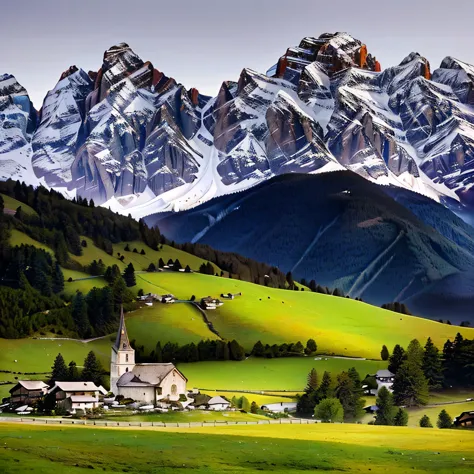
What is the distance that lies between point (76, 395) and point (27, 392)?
1015cm

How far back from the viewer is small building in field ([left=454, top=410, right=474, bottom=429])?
14539 centimetres

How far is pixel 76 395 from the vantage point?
149000 mm

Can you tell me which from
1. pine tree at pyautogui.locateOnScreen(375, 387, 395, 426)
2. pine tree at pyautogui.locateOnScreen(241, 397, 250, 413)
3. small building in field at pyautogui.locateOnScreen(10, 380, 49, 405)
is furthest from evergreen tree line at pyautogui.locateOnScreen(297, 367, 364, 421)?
small building in field at pyautogui.locateOnScreen(10, 380, 49, 405)

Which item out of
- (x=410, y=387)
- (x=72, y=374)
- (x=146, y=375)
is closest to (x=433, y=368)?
(x=410, y=387)

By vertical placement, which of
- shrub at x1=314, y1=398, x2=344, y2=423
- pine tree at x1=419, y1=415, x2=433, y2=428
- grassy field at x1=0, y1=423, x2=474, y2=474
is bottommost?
grassy field at x1=0, y1=423, x2=474, y2=474

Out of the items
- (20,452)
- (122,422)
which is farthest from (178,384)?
Result: (20,452)

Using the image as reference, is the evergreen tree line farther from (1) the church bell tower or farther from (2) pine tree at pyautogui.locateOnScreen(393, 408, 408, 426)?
(1) the church bell tower

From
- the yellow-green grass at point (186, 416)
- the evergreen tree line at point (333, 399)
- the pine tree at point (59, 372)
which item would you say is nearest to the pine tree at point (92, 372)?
the pine tree at point (59, 372)

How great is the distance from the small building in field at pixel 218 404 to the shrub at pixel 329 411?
11434mm

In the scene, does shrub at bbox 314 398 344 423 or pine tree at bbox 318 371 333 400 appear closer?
shrub at bbox 314 398 344 423

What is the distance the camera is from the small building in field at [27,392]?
155m

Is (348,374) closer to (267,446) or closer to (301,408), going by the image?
(301,408)

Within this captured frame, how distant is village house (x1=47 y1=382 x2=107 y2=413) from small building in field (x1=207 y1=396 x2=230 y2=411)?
44.8 feet

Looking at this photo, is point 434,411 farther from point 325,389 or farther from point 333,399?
point 333,399
